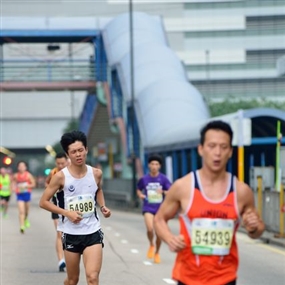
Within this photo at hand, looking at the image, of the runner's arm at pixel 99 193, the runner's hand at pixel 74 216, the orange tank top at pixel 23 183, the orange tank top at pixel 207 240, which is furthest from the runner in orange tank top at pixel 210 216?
the orange tank top at pixel 23 183

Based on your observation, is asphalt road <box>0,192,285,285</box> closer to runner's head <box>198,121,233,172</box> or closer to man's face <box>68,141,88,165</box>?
man's face <box>68,141,88,165</box>

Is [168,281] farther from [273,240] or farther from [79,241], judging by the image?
[273,240]

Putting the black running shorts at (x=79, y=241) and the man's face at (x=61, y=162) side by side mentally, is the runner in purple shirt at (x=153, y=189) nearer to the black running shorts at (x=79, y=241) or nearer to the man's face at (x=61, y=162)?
the man's face at (x=61, y=162)

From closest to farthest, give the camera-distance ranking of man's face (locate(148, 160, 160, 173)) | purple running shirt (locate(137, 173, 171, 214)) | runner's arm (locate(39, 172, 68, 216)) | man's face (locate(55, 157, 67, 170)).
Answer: runner's arm (locate(39, 172, 68, 216)), man's face (locate(55, 157, 67, 170)), man's face (locate(148, 160, 160, 173)), purple running shirt (locate(137, 173, 171, 214))

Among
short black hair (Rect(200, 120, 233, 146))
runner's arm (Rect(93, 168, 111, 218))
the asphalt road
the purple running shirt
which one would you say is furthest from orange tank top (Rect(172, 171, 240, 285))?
the purple running shirt

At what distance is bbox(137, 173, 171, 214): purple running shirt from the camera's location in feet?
60.5

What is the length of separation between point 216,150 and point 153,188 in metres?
11.5

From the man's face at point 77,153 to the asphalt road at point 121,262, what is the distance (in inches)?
173

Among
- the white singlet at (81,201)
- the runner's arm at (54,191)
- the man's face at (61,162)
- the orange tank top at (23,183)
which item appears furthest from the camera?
the orange tank top at (23,183)

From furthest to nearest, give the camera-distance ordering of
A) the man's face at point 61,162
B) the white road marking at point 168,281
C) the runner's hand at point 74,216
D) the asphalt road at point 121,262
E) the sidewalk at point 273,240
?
the sidewalk at point 273,240
the man's face at point 61,162
the asphalt road at point 121,262
the white road marking at point 168,281
the runner's hand at point 74,216

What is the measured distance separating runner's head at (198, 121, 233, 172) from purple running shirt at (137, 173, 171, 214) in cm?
1128

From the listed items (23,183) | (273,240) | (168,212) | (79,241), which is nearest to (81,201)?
(79,241)

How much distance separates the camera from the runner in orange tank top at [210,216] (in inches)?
277

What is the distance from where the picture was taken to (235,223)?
718cm
